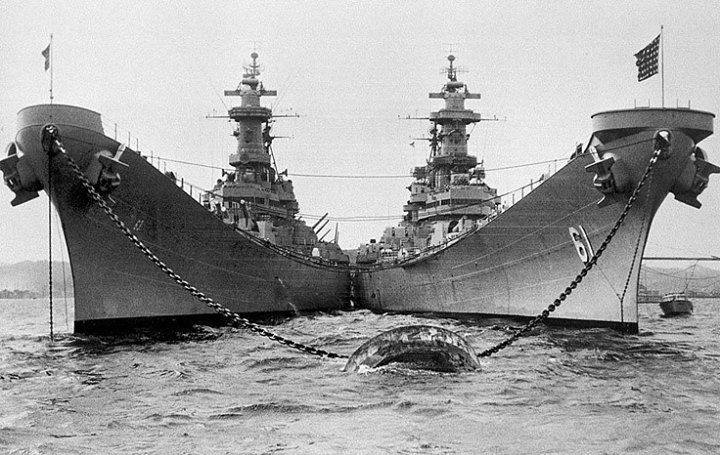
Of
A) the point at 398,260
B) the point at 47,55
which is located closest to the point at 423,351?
the point at 47,55

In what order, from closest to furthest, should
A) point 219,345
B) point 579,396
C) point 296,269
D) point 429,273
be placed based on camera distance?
point 579,396
point 219,345
point 429,273
point 296,269

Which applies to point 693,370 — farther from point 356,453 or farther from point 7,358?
point 7,358

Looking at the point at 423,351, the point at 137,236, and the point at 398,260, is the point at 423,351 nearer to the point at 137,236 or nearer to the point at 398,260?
the point at 137,236

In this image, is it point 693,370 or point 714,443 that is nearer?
A: point 714,443

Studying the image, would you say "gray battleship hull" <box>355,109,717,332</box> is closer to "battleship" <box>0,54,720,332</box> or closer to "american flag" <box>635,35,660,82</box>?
"battleship" <box>0,54,720,332</box>

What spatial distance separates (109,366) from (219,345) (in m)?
3.19

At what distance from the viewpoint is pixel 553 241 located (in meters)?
16.8

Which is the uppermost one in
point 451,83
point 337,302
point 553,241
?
point 451,83

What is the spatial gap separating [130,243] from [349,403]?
913 centimetres

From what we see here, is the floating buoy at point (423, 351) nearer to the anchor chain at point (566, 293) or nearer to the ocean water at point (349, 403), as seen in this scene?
the ocean water at point (349, 403)

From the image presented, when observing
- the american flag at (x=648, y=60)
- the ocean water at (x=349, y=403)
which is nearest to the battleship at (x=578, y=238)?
the american flag at (x=648, y=60)

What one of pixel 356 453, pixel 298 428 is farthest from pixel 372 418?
pixel 356 453

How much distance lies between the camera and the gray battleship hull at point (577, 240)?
1348 centimetres

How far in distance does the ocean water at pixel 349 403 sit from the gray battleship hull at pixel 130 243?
251 cm
